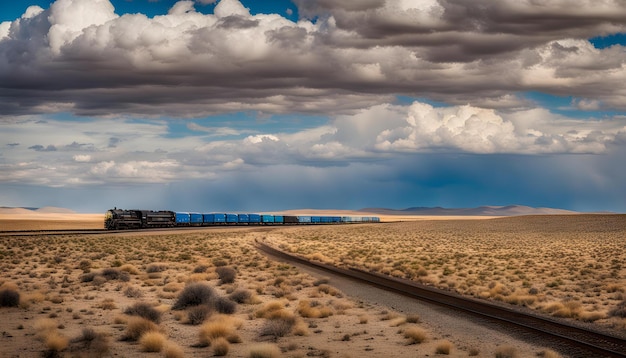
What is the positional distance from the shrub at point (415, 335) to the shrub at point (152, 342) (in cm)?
647

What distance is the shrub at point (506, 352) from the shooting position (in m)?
16.0

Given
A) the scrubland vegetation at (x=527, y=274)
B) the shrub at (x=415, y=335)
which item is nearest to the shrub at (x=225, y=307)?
the shrub at (x=415, y=335)

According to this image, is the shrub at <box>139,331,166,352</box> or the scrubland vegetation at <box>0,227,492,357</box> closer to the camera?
the shrub at <box>139,331,166,352</box>

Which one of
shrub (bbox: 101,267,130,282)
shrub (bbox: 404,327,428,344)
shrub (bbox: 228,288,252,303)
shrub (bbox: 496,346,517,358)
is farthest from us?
shrub (bbox: 101,267,130,282)

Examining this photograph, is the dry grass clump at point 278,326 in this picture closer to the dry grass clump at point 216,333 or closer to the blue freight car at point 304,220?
the dry grass clump at point 216,333

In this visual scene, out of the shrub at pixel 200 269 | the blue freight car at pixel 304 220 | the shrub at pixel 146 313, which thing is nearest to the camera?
the shrub at pixel 146 313

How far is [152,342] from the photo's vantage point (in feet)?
55.3

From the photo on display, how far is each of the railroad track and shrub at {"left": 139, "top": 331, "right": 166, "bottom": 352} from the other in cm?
992

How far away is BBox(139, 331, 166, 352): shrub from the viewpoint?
55.2 feet

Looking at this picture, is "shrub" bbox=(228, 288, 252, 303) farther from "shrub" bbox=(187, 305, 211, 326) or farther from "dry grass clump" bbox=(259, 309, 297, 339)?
"dry grass clump" bbox=(259, 309, 297, 339)

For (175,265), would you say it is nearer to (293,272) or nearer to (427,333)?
Result: (293,272)

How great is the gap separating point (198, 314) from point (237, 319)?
1.23 m

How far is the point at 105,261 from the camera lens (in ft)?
137

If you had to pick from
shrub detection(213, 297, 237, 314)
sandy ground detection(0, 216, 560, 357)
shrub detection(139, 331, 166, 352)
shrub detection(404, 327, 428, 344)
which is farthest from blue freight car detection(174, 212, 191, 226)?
shrub detection(139, 331, 166, 352)
